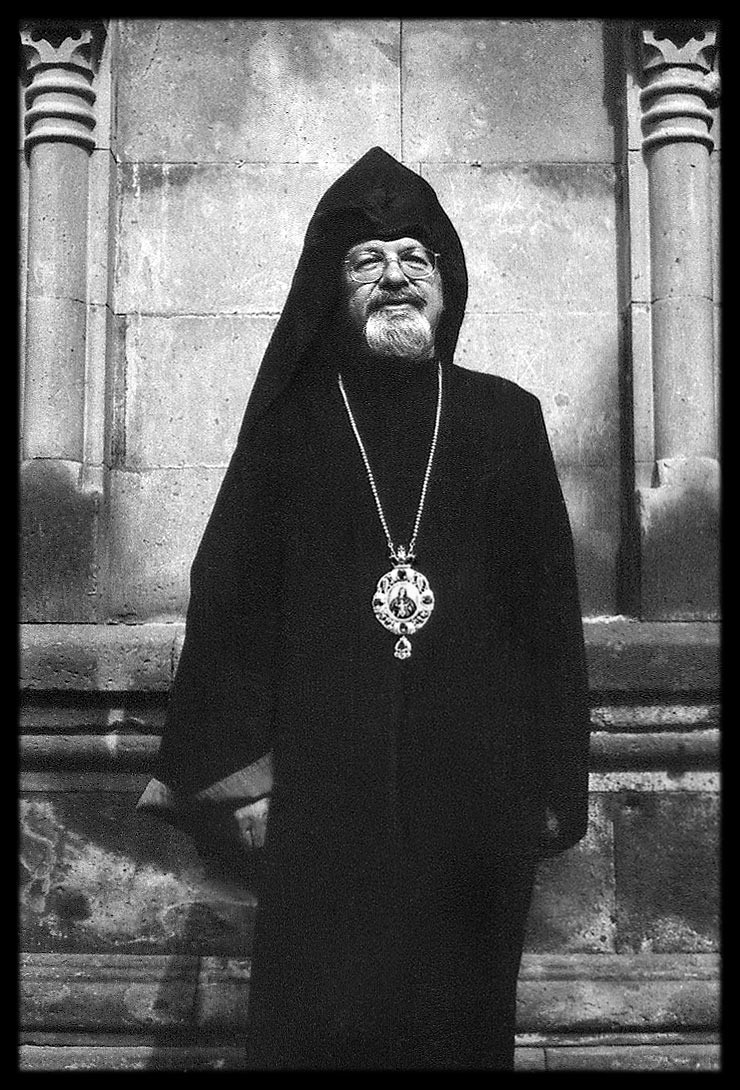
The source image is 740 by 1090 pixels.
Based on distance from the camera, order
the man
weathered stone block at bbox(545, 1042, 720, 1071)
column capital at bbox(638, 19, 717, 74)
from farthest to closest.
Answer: column capital at bbox(638, 19, 717, 74) < weathered stone block at bbox(545, 1042, 720, 1071) < the man

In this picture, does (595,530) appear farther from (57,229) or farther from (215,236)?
(57,229)

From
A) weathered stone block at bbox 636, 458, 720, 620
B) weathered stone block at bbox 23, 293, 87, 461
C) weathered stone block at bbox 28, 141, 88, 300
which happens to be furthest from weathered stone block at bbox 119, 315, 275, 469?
weathered stone block at bbox 636, 458, 720, 620

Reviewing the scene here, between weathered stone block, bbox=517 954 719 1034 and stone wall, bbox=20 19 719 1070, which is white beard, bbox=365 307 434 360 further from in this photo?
weathered stone block, bbox=517 954 719 1034

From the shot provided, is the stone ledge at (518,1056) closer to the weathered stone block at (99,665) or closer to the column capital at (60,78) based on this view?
the weathered stone block at (99,665)

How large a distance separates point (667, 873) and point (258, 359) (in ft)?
6.31

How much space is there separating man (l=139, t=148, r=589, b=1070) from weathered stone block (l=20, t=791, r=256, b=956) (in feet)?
2.02

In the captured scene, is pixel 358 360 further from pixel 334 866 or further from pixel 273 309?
pixel 334 866

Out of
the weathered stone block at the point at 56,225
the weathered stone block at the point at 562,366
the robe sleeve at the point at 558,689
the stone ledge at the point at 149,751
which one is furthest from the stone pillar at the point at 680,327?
the weathered stone block at the point at 56,225

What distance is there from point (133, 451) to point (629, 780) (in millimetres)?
1762

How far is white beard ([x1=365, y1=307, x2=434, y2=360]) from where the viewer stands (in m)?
3.34

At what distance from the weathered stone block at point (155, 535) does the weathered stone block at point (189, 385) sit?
6 centimetres

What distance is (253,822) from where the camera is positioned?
10.4 feet

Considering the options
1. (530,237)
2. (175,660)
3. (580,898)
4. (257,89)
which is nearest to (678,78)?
(530,237)

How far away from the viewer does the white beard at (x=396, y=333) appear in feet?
11.0
